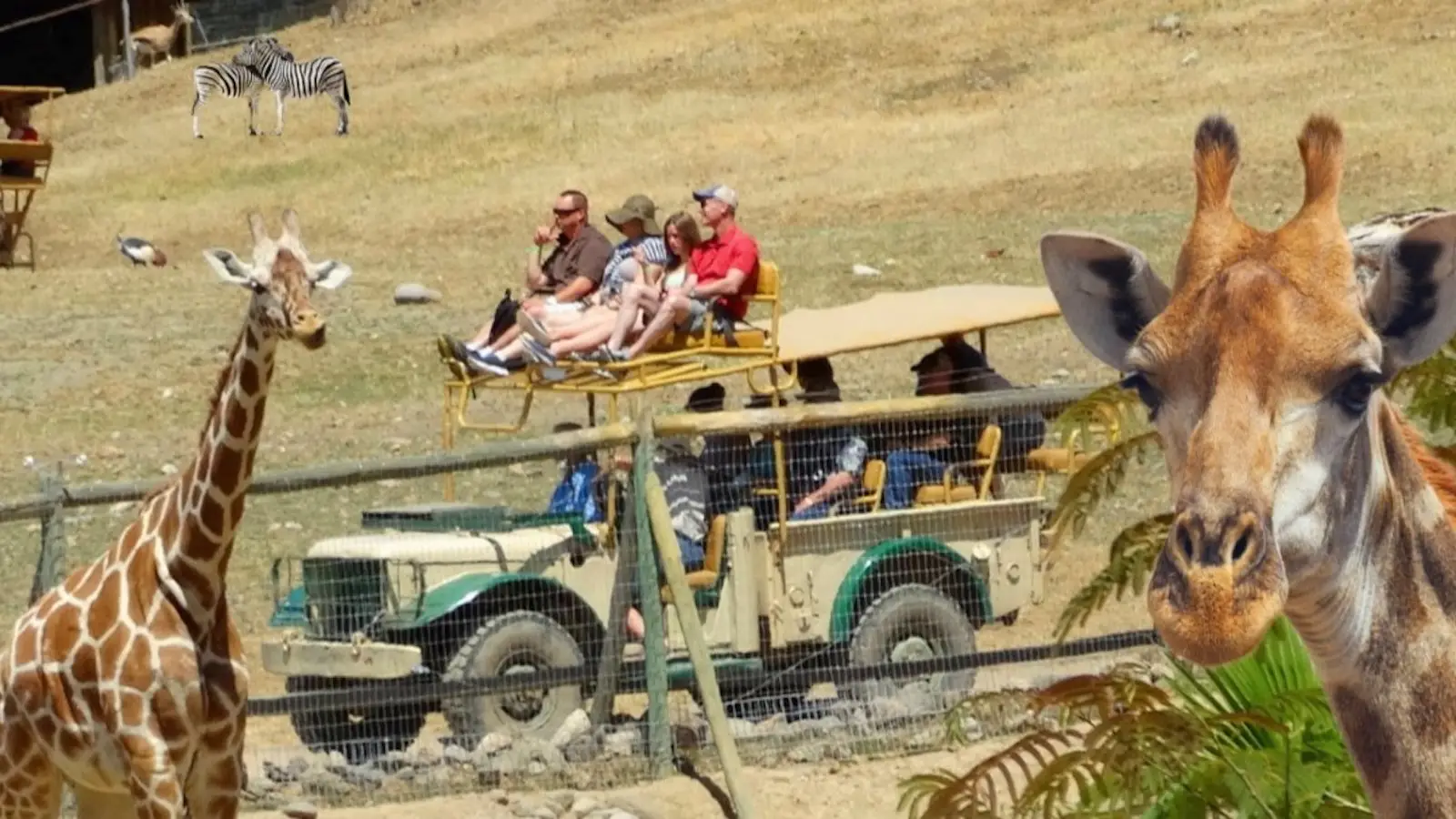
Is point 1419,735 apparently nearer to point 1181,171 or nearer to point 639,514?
point 639,514

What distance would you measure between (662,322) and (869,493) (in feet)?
4.10

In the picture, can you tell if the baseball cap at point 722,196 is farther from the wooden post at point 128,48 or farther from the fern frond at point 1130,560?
the wooden post at point 128,48

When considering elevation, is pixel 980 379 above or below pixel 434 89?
below

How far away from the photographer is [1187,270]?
414 cm

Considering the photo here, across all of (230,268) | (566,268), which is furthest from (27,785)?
(566,268)

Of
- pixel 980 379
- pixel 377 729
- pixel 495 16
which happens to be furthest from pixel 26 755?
pixel 495 16

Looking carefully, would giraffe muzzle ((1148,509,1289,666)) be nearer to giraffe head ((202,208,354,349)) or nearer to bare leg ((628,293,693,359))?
giraffe head ((202,208,354,349))

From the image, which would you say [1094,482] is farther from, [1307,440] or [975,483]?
[975,483]

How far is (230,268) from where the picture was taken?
8.66 meters

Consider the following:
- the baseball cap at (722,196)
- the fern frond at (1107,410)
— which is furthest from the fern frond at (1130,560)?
the baseball cap at (722,196)

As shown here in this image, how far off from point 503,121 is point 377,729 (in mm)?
24872

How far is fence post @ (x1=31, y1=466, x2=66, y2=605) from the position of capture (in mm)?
10258

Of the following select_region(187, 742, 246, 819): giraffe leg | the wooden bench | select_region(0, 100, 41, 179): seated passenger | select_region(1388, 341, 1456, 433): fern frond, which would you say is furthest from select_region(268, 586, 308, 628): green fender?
select_region(0, 100, 41, 179): seated passenger

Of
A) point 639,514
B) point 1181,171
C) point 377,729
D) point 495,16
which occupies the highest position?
point 495,16
